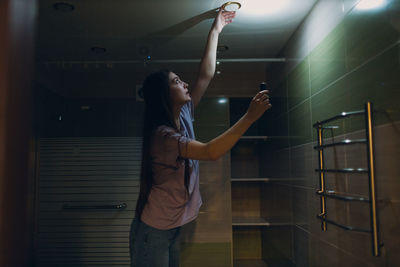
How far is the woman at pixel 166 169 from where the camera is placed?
1031 millimetres

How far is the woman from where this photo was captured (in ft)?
3.38

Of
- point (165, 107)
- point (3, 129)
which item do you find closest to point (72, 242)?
point (165, 107)

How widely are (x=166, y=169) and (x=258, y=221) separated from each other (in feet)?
4.03

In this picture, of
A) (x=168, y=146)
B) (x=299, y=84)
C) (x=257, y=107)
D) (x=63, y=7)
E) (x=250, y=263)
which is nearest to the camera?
(x=257, y=107)

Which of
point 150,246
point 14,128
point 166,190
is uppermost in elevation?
point 14,128

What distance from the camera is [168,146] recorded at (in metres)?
1.09

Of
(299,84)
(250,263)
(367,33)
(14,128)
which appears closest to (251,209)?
(250,263)

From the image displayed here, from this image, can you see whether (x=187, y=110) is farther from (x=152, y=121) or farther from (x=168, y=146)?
(x=168, y=146)

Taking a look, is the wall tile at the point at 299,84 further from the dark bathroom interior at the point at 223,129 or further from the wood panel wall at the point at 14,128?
the wood panel wall at the point at 14,128

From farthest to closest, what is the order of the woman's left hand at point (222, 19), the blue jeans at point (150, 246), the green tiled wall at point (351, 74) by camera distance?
the woman's left hand at point (222, 19) → the blue jeans at point (150, 246) → the green tiled wall at point (351, 74)

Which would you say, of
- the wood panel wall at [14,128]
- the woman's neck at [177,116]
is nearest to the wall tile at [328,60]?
the woman's neck at [177,116]

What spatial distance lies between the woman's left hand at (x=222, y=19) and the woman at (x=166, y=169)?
1.79 feet

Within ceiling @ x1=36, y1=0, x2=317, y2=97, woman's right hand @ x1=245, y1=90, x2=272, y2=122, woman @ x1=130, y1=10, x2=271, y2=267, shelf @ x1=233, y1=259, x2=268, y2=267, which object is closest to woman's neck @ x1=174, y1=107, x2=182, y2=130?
woman @ x1=130, y1=10, x2=271, y2=267

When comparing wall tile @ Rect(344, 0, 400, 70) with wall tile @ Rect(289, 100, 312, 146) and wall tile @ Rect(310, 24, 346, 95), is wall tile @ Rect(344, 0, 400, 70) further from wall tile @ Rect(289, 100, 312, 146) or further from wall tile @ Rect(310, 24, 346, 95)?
wall tile @ Rect(289, 100, 312, 146)
